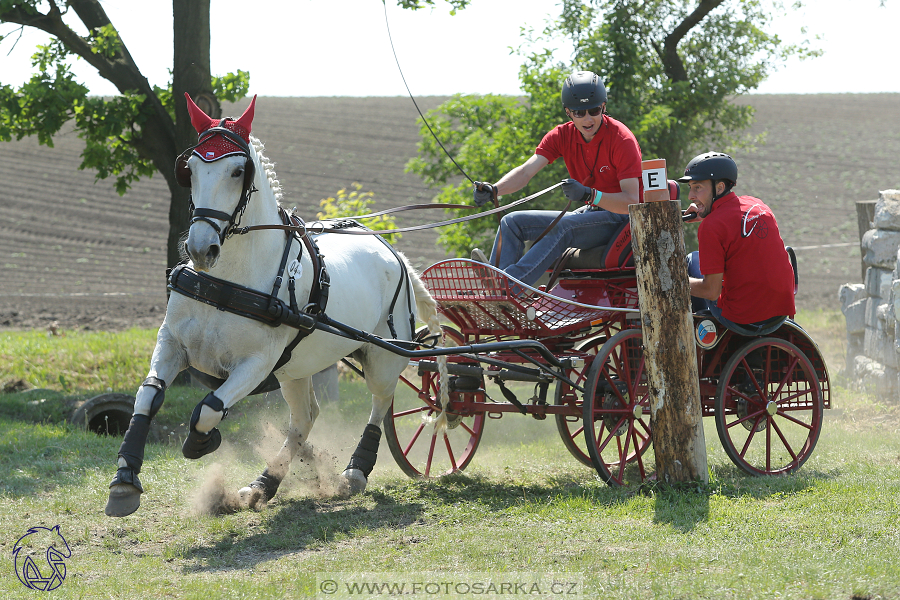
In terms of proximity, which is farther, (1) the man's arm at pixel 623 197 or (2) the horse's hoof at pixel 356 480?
(2) the horse's hoof at pixel 356 480

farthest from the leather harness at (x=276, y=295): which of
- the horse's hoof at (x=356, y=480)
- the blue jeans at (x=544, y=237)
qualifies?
the blue jeans at (x=544, y=237)

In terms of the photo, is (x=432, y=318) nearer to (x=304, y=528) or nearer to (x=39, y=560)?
(x=304, y=528)

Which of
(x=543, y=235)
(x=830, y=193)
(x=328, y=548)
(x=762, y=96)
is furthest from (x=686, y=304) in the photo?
(x=762, y=96)

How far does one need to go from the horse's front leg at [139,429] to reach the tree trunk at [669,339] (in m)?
2.69

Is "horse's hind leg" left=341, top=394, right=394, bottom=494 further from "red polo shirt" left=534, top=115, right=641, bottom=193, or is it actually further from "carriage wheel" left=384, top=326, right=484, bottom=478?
"red polo shirt" left=534, top=115, right=641, bottom=193

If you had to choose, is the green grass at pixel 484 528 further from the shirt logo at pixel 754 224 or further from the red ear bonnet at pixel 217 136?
the red ear bonnet at pixel 217 136

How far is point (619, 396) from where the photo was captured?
5445 mm

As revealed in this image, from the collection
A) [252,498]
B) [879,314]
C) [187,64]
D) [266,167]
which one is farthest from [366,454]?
[879,314]

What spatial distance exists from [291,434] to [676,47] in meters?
10.3

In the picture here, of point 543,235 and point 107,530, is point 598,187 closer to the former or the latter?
point 543,235

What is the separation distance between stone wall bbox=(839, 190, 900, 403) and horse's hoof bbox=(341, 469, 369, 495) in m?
5.32

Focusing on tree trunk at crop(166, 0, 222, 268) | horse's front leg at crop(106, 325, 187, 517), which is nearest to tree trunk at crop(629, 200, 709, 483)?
horse's front leg at crop(106, 325, 187, 517)

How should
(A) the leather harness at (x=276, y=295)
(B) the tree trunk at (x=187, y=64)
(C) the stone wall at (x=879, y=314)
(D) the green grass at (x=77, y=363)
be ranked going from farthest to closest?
1. (D) the green grass at (x=77, y=363)
2. (B) the tree trunk at (x=187, y=64)
3. (C) the stone wall at (x=879, y=314)
4. (A) the leather harness at (x=276, y=295)

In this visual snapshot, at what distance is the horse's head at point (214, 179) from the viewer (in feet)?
13.1
